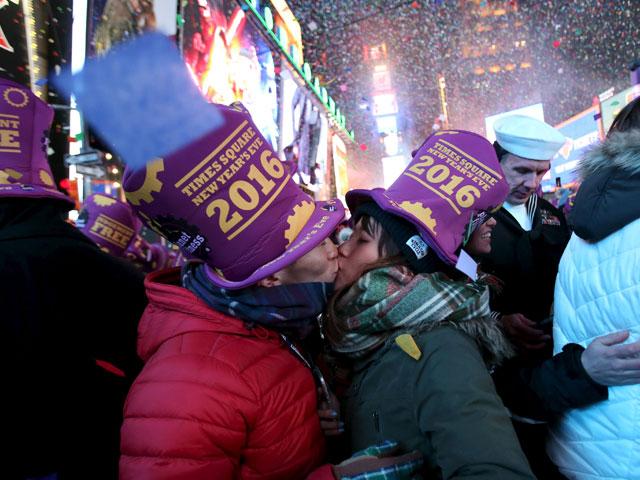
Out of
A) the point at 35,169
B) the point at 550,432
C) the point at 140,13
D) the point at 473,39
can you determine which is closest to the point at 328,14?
the point at 140,13

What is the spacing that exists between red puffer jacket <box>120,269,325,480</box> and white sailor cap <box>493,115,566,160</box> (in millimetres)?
2094

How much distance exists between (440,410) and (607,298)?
525 mm

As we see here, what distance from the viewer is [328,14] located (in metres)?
11.2

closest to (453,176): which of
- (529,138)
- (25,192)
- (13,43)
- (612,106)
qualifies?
(529,138)

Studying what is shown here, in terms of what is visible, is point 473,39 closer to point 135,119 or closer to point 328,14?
point 328,14

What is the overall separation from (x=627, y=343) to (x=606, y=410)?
0.22 m

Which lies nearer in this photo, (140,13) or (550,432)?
(550,432)

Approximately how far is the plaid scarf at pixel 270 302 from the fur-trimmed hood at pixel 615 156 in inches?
34.3

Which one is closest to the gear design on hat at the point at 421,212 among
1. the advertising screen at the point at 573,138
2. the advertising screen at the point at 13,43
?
the advertising screen at the point at 13,43

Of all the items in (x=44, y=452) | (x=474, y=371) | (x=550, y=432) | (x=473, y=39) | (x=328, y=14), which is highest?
(x=473, y=39)

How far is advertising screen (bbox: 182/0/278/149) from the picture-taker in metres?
6.51

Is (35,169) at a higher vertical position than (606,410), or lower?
higher

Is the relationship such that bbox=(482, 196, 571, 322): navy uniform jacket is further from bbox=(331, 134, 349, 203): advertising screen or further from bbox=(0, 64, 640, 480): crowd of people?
bbox=(331, 134, 349, 203): advertising screen

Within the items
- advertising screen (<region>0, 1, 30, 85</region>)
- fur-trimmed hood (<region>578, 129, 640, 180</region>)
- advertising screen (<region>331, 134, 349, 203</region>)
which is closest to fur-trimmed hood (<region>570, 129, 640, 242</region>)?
fur-trimmed hood (<region>578, 129, 640, 180</region>)
